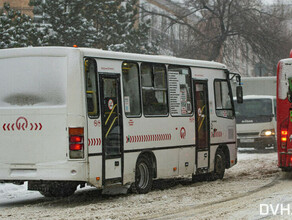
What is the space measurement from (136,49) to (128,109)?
1022 inches

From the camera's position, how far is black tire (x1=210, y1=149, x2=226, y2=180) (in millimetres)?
18578

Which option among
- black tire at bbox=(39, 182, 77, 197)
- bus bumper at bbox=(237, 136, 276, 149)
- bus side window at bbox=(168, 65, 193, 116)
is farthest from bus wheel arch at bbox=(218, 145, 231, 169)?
bus bumper at bbox=(237, 136, 276, 149)

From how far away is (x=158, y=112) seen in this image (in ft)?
52.4

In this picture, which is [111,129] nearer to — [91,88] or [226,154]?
[91,88]

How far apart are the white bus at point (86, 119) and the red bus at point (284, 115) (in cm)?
272

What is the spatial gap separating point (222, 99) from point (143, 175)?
14.5 ft

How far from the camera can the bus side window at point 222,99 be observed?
18781 millimetres

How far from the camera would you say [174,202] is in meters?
13.5

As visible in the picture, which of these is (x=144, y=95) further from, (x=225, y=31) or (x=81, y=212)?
(x=225, y=31)

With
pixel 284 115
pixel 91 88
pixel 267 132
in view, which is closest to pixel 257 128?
pixel 267 132

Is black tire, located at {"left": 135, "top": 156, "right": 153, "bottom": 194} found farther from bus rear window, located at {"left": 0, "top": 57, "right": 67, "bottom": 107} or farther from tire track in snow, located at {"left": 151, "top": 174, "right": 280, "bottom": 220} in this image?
bus rear window, located at {"left": 0, "top": 57, "right": 67, "bottom": 107}

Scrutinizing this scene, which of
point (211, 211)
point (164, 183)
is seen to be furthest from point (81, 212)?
point (164, 183)

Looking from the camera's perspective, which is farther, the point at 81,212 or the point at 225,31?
the point at 225,31

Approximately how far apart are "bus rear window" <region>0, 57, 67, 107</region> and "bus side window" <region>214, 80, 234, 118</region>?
6.20 meters
